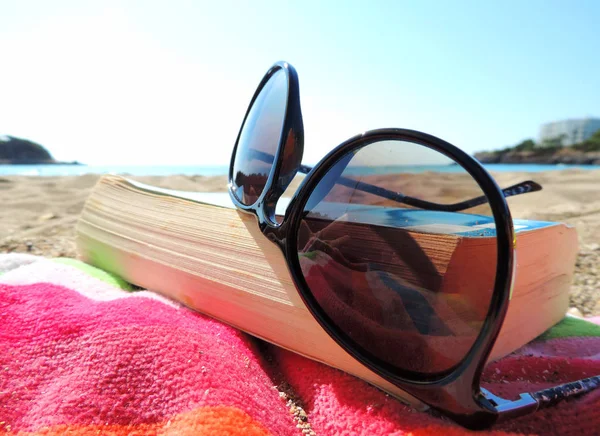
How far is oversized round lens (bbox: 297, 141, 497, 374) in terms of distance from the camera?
397 millimetres

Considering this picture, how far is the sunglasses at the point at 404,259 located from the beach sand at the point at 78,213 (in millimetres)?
779

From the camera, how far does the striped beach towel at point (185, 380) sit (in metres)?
0.40

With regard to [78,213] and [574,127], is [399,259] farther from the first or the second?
[574,127]

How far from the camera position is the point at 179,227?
2.37 feet

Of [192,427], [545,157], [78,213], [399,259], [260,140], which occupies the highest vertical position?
[260,140]

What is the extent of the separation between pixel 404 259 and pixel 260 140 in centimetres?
43

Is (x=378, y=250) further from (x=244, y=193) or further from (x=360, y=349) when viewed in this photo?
(x=244, y=193)

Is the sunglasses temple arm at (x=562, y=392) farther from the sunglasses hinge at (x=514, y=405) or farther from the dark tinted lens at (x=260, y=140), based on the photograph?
the dark tinted lens at (x=260, y=140)

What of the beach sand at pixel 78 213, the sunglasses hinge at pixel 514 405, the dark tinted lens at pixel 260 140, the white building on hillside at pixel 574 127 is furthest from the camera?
the white building on hillside at pixel 574 127

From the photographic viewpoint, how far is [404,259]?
0.45 meters

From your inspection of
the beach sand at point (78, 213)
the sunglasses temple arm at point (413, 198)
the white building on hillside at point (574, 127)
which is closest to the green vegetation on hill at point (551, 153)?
the white building on hillside at point (574, 127)

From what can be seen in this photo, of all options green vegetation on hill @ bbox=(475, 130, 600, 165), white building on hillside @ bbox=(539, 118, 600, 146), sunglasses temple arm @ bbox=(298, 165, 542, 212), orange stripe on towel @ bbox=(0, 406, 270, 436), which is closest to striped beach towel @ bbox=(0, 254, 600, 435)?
orange stripe on towel @ bbox=(0, 406, 270, 436)

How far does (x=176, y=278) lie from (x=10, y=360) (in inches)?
10.8

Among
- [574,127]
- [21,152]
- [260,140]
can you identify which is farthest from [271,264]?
[574,127]
